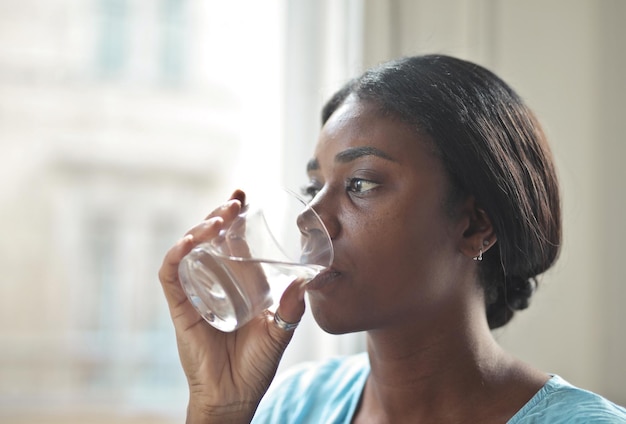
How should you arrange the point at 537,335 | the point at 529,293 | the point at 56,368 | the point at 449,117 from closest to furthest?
1. the point at 449,117
2. the point at 529,293
3. the point at 56,368
4. the point at 537,335

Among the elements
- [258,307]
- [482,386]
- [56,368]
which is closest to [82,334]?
[56,368]

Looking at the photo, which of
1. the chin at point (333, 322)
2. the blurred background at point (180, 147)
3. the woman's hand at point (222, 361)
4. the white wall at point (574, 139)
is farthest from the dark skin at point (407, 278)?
the white wall at point (574, 139)

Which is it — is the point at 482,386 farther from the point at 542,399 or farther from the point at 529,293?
the point at 529,293

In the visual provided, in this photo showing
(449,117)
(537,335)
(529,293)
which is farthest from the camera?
(537,335)

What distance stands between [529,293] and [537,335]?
63 centimetres

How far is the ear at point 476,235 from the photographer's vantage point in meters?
1.21

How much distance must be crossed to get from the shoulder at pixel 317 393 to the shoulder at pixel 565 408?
1.11ft

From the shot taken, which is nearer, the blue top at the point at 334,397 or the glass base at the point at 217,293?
the glass base at the point at 217,293

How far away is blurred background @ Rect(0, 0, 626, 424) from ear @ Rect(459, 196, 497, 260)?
68 centimetres

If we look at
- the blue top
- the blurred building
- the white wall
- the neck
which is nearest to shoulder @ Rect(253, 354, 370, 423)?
the blue top

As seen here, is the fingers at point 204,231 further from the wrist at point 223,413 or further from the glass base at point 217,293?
the wrist at point 223,413

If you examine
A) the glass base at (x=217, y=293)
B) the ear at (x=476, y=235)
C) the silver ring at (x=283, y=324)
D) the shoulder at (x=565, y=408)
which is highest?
the ear at (x=476, y=235)

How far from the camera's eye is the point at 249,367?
47.7 inches

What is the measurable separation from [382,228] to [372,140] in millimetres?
144
